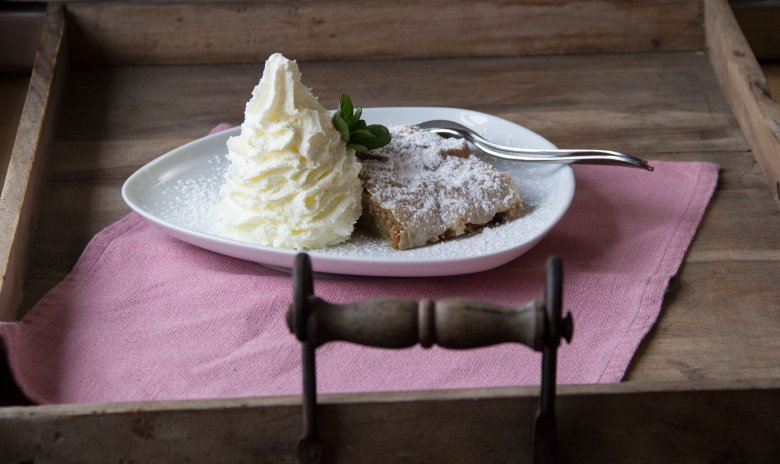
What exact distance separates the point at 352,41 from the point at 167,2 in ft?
0.91

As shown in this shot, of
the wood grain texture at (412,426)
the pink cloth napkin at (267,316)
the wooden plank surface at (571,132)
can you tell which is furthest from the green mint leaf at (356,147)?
the wood grain texture at (412,426)

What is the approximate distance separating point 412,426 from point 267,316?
26 centimetres

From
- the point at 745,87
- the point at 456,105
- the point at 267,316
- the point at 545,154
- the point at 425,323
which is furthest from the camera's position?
the point at 456,105

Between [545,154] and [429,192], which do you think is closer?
[429,192]

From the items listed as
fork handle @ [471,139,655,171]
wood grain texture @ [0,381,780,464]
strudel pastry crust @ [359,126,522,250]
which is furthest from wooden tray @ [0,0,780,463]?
strudel pastry crust @ [359,126,522,250]

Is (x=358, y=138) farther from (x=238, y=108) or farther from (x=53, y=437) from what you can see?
(x=53, y=437)

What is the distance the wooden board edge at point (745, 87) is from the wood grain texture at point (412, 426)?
49 cm

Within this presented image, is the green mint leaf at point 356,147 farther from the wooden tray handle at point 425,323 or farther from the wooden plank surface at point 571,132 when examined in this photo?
the wooden tray handle at point 425,323

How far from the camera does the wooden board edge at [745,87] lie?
1.22 metres

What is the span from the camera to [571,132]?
1347 mm

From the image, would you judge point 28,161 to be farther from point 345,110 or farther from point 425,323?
point 425,323

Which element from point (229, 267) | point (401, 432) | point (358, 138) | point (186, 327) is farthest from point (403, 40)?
point (401, 432)

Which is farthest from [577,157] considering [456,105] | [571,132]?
[456,105]

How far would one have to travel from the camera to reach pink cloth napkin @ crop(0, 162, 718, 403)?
880mm
